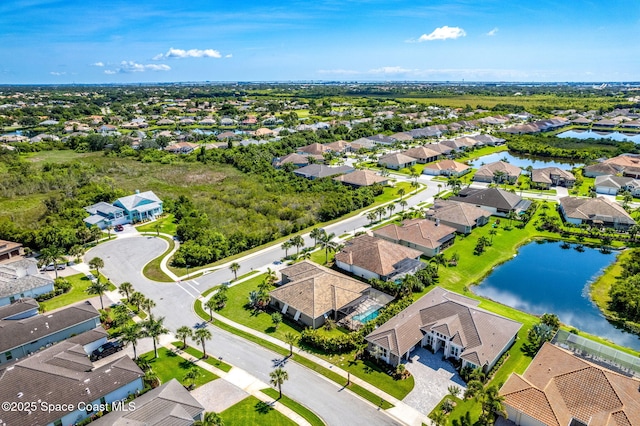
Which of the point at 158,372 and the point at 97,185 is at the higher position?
the point at 97,185

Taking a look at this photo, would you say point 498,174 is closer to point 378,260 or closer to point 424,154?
point 424,154

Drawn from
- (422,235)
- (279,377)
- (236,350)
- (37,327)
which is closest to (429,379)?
(279,377)

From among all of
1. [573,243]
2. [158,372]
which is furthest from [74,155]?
[573,243]

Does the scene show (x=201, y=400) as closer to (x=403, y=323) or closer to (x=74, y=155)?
(x=403, y=323)

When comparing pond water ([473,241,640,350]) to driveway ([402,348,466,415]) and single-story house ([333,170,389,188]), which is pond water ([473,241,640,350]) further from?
single-story house ([333,170,389,188])

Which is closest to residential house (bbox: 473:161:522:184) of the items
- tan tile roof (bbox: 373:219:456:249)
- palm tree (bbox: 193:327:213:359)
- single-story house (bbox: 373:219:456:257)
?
single-story house (bbox: 373:219:456:257)

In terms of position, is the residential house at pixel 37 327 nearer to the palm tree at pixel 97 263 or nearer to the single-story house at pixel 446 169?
the palm tree at pixel 97 263
